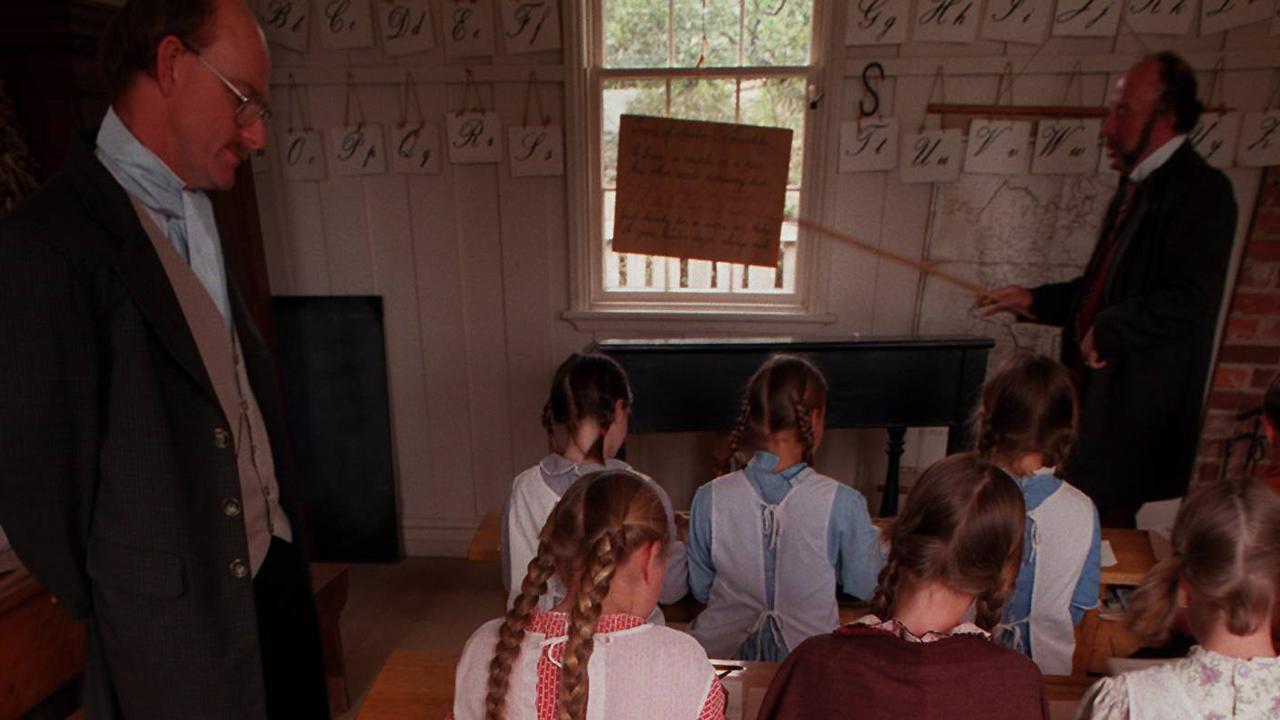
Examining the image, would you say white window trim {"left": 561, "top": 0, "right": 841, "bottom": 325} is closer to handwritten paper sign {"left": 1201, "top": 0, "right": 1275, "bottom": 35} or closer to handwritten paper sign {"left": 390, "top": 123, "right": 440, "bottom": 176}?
handwritten paper sign {"left": 390, "top": 123, "right": 440, "bottom": 176}

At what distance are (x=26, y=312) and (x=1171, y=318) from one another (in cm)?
274

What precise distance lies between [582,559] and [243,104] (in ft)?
3.10

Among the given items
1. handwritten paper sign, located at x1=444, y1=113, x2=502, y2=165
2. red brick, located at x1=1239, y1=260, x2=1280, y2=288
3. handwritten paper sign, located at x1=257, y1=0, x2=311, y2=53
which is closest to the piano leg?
red brick, located at x1=1239, y1=260, x2=1280, y2=288

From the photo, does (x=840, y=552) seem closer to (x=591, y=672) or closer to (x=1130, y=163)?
(x=591, y=672)

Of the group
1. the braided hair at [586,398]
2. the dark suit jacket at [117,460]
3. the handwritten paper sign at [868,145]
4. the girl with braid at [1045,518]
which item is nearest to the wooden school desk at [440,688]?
the girl with braid at [1045,518]

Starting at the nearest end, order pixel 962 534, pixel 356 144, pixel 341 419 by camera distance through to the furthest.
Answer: pixel 962 534, pixel 356 144, pixel 341 419

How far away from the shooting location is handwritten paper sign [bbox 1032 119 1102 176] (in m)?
2.81

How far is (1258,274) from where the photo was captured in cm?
284

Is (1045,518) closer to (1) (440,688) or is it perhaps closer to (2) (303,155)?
(1) (440,688)

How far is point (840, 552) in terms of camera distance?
66.1 inches

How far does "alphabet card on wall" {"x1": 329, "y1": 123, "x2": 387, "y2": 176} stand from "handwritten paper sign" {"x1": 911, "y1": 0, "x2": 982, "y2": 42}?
2.13m

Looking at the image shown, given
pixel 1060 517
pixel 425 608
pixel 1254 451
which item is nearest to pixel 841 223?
pixel 1060 517

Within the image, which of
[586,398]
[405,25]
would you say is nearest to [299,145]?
[405,25]

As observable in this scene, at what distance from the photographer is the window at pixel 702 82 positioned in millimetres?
2967
